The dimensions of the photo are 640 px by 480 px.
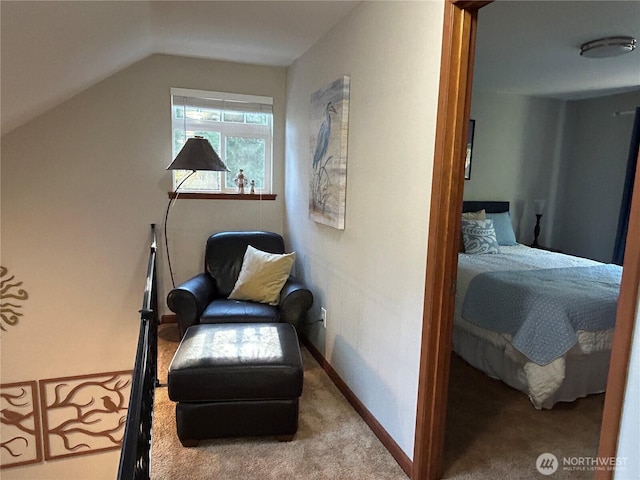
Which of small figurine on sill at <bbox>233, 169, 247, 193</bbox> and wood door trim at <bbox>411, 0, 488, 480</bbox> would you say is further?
small figurine on sill at <bbox>233, 169, 247, 193</bbox>

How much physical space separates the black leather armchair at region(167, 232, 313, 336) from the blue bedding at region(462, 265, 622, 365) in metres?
1.23

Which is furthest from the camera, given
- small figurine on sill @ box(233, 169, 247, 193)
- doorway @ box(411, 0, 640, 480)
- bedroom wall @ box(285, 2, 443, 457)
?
small figurine on sill @ box(233, 169, 247, 193)

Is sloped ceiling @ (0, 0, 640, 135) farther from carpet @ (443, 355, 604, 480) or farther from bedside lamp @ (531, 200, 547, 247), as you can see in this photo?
carpet @ (443, 355, 604, 480)

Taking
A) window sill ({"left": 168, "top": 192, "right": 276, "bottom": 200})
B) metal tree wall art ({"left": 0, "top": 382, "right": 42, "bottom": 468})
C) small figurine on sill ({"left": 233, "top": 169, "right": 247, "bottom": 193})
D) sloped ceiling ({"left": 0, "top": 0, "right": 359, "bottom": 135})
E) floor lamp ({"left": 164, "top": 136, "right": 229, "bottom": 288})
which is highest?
sloped ceiling ({"left": 0, "top": 0, "right": 359, "bottom": 135})

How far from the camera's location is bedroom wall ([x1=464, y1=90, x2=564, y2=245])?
480 cm

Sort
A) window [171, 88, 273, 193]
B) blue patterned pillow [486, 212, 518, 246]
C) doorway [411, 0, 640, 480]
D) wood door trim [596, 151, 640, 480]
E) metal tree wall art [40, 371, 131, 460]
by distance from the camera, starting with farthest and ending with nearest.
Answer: blue patterned pillow [486, 212, 518, 246] < metal tree wall art [40, 371, 131, 460] < window [171, 88, 273, 193] < doorway [411, 0, 640, 480] < wood door trim [596, 151, 640, 480]

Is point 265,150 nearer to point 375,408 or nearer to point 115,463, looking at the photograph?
point 375,408

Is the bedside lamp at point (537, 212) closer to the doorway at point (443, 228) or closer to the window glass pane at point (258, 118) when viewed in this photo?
the window glass pane at point (258, 118)

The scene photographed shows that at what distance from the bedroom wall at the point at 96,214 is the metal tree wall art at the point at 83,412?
0.13m

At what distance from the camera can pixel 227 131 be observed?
387 cm

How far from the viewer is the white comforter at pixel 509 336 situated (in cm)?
259

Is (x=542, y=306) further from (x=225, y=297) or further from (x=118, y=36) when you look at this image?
(x=118, y=36)

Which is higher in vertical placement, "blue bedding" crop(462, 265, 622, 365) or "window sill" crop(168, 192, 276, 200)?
"window sill" crop(168, 192, 276, 200)

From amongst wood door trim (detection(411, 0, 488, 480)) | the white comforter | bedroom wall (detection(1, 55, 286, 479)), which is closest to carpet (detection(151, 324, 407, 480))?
wood door trim (detection(411, 0, 488, 480))
